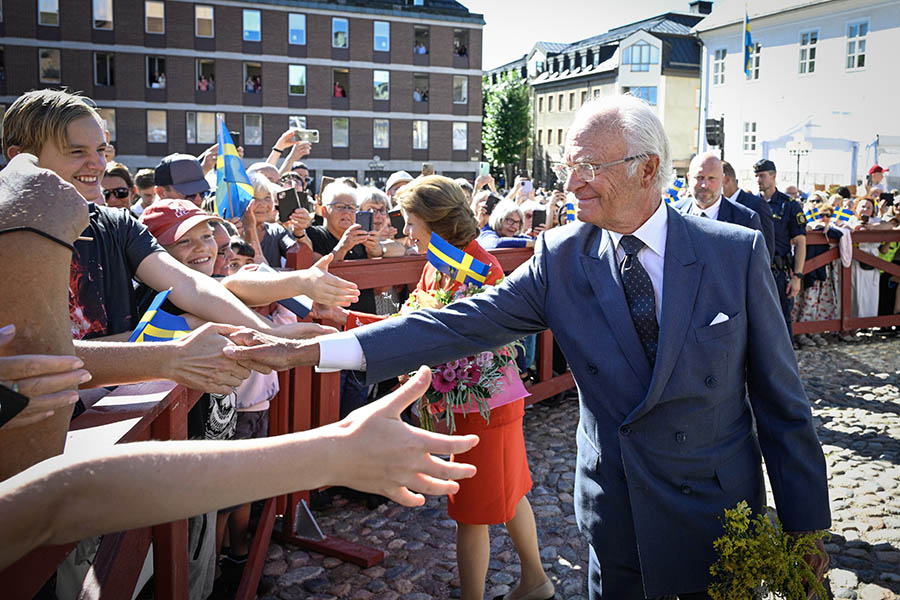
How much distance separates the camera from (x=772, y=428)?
2627 mm

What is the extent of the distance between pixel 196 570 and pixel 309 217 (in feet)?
12.0

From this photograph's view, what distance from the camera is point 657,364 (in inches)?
98.0

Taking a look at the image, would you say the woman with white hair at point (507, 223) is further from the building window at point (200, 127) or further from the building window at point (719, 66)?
the building window at point (200, 127)

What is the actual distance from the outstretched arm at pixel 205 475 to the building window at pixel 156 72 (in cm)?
5021

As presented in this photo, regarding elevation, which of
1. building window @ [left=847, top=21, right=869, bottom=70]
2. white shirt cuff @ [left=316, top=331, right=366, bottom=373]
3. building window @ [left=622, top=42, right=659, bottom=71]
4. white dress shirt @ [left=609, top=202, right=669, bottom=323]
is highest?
building window @ [left=622, top=42, right=659, bottom=71]

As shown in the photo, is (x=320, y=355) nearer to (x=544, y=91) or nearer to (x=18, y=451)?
(x=18, y=451)

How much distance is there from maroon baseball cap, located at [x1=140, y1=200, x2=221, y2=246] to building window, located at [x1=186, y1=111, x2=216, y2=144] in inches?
1826

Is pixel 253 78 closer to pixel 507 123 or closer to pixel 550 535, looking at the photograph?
pixel 507 123

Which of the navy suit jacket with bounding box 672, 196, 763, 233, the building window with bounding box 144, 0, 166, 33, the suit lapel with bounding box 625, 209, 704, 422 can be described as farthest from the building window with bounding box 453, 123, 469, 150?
the suit lapel with bounding box 625, 209, 704, 422

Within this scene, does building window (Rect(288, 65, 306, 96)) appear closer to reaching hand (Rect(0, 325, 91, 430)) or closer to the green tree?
the green tree

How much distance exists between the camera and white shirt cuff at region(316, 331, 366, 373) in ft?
9.34

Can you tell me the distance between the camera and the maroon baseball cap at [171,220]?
12.7 ft

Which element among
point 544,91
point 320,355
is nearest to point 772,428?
point 320,355

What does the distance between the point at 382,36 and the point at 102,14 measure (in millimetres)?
17891
